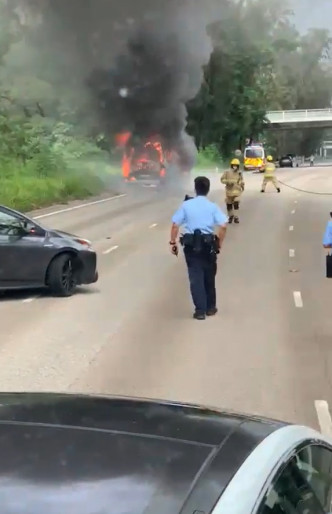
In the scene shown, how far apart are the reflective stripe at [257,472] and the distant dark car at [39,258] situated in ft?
31.1

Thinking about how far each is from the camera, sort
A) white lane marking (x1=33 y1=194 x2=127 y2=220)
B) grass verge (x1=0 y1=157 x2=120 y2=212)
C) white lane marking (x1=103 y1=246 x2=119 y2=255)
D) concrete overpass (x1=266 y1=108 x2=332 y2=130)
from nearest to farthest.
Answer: white lane marking (x1=103 y1=246 x2=119 y2=255), white lane marking (x1=33 y1=194 x2=127 y2=220), grass verge (x1=0 y1=157 x2=120 y2=212), concrete overpass (x1=266 y1=108 x2=332 y2=130)

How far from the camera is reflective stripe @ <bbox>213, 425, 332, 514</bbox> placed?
7.03 feet

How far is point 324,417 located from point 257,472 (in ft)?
14.4

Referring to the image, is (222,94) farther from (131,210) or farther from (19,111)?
(131,210)

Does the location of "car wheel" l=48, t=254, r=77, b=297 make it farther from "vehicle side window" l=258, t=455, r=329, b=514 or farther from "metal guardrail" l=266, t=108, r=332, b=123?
"metal guardrail" l=266, t=108, r=332, b=123

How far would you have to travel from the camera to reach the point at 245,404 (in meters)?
6.82

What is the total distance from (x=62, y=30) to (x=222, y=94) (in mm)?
19573

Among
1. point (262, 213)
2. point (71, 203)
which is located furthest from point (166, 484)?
point (71, 203)

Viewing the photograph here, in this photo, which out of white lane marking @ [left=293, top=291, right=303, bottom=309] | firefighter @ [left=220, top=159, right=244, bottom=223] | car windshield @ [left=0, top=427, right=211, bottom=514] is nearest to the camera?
car windshield @ [left=0, top=427, right=211, bottom=514]

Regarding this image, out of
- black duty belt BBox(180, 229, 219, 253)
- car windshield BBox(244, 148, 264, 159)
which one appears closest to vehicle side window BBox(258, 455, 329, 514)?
black duty belt BBox(180, 229, 219, 253)

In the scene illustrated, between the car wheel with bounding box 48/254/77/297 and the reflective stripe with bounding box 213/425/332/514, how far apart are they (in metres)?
9.60

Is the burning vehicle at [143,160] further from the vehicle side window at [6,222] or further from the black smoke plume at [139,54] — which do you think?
the vehicle side window at [6,222]

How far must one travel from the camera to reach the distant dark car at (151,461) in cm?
213

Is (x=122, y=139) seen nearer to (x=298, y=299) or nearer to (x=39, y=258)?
(x=39, y=258)
